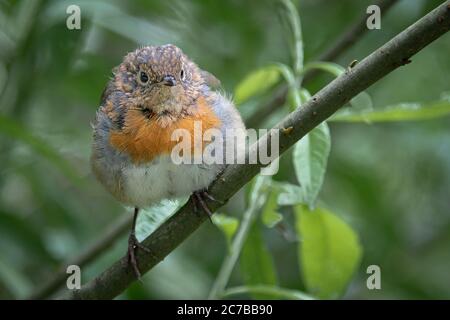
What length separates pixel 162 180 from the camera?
3.73 metres

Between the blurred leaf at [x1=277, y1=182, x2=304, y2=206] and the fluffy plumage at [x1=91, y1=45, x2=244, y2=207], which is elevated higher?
the fluffy plumage at [x1=91, y1=45, x2=244, y2=207]

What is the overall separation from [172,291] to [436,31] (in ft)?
8.12

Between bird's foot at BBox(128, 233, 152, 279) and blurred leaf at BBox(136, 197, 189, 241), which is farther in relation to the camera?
blurred leaf at BBox(136, 197, 189, 241)

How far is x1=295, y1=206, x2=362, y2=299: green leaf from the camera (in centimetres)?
376

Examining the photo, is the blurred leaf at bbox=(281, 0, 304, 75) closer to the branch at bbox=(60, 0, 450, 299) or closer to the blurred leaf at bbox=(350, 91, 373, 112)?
the blurred leaf at bbox=(350, 91, 373, 112)

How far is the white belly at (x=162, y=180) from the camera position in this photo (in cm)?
363

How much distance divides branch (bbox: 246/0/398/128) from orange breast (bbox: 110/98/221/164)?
0.78 meters

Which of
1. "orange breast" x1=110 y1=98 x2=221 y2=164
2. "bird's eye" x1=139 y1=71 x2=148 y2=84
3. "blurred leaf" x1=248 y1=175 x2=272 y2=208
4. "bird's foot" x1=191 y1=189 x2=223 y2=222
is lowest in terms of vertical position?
"bird's foot" x1=191 y1=189 x2=223 y2=222

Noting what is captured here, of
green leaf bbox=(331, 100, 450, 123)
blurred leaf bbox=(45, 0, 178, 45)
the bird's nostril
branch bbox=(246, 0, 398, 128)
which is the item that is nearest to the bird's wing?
the bird's nostril

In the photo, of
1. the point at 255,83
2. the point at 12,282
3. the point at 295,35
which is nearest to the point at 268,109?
the point at 255,83

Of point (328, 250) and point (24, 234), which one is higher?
point (24, 234)

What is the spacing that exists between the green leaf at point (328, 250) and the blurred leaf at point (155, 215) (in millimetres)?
601

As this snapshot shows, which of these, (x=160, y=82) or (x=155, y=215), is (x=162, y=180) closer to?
(x=155, y=215)

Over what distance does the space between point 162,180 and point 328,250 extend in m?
0.83
